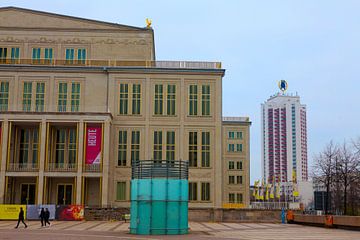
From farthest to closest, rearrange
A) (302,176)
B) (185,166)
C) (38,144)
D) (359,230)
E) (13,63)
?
(302,176)
(13,63)
(38,144)
(359,230)
(185,166)

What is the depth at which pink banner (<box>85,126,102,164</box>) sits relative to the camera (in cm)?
5525

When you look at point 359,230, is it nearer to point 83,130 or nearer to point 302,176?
point 83,130

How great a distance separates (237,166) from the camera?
10069cm

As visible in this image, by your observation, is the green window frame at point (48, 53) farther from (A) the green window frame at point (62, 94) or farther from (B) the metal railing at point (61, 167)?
(B) the metal railing at point (61, 167)

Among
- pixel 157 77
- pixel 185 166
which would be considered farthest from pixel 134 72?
pixel 185 166

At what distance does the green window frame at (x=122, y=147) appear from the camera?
57750 millimetres

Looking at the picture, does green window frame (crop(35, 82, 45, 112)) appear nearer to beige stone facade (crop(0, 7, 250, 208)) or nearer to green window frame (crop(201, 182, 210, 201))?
beige stone facade (crop(0, 7, 250, 208))

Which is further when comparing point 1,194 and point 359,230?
point 1,194

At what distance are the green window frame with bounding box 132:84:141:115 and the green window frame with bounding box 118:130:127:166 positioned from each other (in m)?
A: 2.78

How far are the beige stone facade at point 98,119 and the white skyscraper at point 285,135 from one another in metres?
117

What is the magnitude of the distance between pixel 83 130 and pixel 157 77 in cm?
1084

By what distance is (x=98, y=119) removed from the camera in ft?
182

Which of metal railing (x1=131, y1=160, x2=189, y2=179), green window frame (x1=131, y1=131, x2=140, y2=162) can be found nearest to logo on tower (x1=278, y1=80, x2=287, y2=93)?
green window frame (x1=131, y1=131, x2=140, y2=162)

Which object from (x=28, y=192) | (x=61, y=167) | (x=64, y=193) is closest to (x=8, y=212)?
(x=28, y=192)
